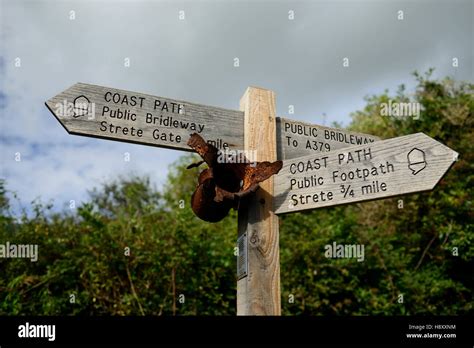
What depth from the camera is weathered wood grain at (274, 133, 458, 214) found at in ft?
7.66

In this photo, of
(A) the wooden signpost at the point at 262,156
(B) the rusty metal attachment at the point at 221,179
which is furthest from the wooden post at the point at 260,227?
(B) the rusty metal attachment at the point at 221,179

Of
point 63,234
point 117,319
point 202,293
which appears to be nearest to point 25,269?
point 63,234

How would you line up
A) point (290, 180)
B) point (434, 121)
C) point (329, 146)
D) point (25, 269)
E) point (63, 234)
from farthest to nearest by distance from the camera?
point (434, 121)
point (63, 234)
point (25, 269)
point (329, 146)
point (290, 180)

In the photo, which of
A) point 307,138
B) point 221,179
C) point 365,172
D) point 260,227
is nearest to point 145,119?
point 221,179

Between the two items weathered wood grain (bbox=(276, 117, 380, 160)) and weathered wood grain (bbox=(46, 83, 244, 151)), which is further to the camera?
weathered wood grain (bbox=(276, 117, 380, 160))

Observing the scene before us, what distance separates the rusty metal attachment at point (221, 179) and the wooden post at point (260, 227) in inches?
4.6

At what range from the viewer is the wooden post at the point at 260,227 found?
2.48 m

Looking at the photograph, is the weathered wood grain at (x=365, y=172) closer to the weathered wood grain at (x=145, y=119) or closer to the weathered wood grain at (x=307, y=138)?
the weathered wood grain at (x=307, y=138)

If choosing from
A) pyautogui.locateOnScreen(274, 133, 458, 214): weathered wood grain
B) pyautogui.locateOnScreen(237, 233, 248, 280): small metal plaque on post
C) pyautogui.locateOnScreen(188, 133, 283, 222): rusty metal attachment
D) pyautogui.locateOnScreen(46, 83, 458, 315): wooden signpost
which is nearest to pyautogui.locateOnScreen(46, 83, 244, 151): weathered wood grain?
pyautogui.locateOnScreen(46, 83, 458, 315): wooden signpost

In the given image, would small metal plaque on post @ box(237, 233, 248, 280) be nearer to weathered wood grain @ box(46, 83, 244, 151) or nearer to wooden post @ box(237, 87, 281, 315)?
wooden post @ box(237, 87, 281, 315)

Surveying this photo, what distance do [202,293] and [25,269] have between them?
8.17 ft

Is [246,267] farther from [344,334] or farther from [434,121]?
[434,121]

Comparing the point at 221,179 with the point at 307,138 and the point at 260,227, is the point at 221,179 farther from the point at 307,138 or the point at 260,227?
the point at 307,138

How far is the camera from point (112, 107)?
8.45ft
